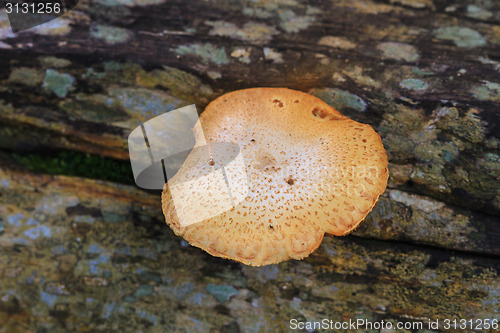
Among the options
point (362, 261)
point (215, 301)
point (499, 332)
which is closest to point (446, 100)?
Answer: point (362, 261)

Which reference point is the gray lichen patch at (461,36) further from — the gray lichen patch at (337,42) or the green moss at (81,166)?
the green moss at (81,166)

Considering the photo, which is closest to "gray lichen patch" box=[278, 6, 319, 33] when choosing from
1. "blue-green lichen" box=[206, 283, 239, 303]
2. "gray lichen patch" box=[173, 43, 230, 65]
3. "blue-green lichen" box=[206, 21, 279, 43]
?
"blue-green lichen" box=[206, 21, 279, 43]

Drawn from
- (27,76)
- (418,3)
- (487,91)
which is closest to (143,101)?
(27,76)

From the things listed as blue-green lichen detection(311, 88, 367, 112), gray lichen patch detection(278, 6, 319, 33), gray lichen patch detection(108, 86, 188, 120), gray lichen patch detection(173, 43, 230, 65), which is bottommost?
gray lichen patch detection(108, 86, 188, 120)

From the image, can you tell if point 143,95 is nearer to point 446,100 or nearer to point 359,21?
point 359,21

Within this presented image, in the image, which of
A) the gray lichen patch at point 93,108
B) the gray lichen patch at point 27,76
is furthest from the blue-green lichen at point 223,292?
the gray lichen patch at point 27,76
